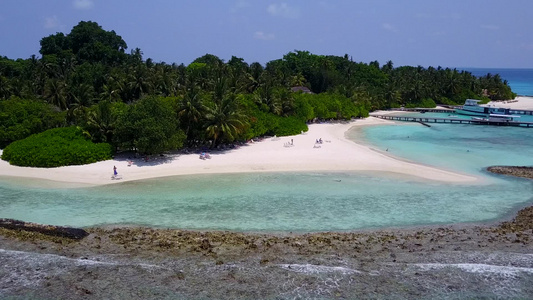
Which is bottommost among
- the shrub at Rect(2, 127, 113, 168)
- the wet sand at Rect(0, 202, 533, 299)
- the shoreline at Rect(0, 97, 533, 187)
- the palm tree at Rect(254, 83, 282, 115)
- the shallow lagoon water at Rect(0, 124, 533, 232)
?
the wet sand at Rect(0, 202, 533, 299)

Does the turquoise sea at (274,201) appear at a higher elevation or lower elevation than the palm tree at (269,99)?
lower

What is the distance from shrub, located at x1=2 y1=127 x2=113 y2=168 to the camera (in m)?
34.2

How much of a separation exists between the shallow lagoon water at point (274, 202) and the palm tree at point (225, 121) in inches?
248

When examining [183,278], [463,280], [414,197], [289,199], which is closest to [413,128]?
[414,197]

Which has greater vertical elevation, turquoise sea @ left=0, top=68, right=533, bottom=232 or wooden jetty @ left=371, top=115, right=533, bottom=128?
wooden jetty @ left=371, top=115, right=533, bottom=128

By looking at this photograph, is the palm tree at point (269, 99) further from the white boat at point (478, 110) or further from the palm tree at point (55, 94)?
the white boat at point (478, 110)

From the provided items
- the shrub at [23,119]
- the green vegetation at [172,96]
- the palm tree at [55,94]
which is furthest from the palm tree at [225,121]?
the palm tree at [55,94]

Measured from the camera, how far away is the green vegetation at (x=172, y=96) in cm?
3719

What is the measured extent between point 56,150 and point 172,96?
15.1 metres

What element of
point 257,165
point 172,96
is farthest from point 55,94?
point 257,165

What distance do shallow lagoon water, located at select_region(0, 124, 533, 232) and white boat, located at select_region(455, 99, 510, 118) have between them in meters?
50.1

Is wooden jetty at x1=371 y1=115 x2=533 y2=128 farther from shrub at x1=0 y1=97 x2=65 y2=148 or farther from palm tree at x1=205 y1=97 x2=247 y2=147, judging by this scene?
shrub at x1=0 y1=97 x2=65 y2=148

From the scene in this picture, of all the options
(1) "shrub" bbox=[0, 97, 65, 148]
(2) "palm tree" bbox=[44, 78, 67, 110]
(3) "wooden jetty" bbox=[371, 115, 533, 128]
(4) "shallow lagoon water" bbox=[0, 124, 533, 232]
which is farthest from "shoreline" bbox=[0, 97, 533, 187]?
(3) "wooden jetty" bbox=[371, 115, 533, 128]

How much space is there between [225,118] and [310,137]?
1397 cm
